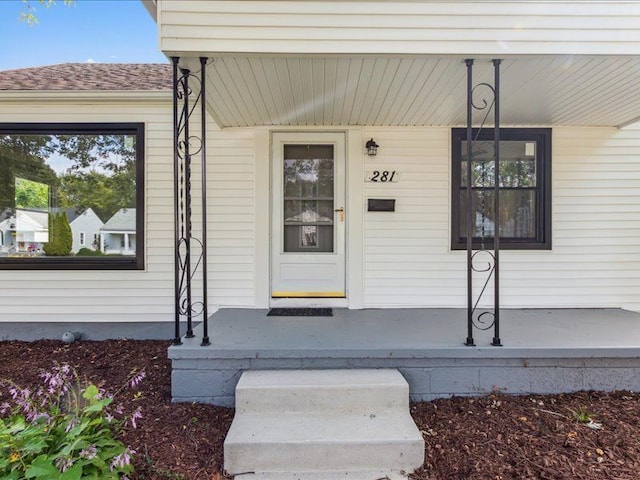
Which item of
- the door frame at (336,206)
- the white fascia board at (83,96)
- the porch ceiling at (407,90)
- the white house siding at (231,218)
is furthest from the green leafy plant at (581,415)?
the white fascia board at (83,96)

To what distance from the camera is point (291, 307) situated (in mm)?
3891

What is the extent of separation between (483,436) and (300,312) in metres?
1.95

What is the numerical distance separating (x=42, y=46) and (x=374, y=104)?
7828 mm

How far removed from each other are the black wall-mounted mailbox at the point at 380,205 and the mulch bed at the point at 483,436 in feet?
6.45

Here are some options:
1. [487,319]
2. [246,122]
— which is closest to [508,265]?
[487,319]

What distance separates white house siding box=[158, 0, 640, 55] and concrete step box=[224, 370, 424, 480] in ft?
7.15

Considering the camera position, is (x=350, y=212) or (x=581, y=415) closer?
(x=581, y=415)

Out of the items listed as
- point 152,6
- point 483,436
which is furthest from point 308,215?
point 483,436

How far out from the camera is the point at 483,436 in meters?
2.19

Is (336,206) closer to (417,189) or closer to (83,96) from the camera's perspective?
(417,189)

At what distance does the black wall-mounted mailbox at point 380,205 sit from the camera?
3.87m

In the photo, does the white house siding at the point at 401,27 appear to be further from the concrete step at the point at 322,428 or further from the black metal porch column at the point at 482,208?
the concrete step at the point at 322,428

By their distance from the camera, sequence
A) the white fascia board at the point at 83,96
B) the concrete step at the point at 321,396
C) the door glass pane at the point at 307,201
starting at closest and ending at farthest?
the concrete step at the point at 321,396 → the white fascia board at the point at 83,96 → the door glass pane at the point at 307,201

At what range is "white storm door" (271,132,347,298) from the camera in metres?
3.95
